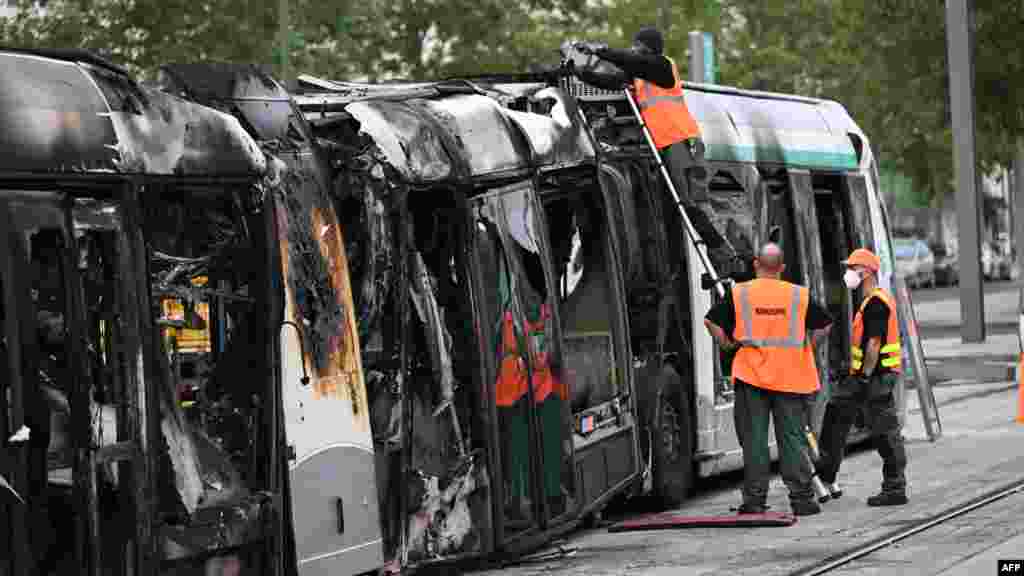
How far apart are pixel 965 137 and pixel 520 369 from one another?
Answer: 1976 centimetres

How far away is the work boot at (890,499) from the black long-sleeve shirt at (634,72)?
303 cm

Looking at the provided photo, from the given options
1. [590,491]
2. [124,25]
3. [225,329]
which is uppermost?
[124,25]

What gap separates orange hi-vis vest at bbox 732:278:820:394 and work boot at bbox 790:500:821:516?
71 cm

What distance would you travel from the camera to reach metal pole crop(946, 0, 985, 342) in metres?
31.3

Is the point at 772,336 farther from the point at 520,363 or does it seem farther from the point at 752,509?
the point at 520,363

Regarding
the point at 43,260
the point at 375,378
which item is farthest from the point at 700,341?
the point at 43,260

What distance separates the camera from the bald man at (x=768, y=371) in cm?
1491

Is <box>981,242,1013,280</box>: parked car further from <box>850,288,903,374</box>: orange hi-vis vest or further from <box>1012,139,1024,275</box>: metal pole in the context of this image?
<box>850,288,903,374</box>: orange hi-vis vest

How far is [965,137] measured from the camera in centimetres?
3147

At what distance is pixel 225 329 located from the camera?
10484 millimetres

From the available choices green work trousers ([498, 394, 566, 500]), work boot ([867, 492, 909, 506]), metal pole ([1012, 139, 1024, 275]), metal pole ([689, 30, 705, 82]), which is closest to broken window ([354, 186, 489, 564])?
green work trousers ([498, 394, 566, 500])

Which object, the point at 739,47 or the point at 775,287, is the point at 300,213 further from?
the point at 739,47

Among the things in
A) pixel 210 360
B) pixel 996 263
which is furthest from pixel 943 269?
pixel 210 360

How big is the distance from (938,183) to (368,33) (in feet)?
39.5
